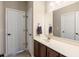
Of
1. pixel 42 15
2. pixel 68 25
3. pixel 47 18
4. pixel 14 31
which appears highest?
pixel 42 15

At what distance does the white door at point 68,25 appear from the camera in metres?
2.28

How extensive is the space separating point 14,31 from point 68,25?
241 centimetres

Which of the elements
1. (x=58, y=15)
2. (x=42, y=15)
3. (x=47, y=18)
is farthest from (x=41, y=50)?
(x=42, y=15)

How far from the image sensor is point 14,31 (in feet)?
13.4

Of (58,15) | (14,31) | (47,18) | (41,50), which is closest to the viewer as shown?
(41,50)

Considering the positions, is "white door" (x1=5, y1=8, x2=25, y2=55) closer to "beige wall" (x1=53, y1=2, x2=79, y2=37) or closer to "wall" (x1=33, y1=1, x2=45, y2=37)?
"wall" (x1=33, y1=1, x2=45, y2=37)

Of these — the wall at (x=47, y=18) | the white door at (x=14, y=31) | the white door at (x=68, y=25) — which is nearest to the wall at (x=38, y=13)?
the wall at (x=47, y=18)

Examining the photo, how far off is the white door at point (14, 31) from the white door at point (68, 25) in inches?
85.8

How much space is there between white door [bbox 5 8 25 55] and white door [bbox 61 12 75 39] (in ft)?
7.15

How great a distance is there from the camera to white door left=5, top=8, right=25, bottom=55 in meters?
3.89

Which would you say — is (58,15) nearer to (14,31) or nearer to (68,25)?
(68,25)

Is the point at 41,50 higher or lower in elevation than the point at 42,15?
lower

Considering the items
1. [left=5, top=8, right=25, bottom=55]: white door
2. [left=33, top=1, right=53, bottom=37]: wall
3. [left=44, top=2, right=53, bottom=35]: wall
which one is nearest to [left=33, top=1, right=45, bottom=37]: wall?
[left=33, top=1, right=53, bottom=37]: wall

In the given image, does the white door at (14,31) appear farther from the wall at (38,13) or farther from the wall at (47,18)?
the wall at (47,18)
